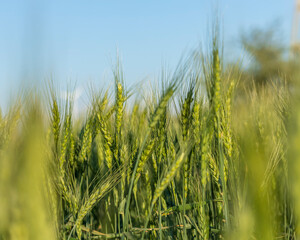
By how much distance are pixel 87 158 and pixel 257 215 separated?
68cm

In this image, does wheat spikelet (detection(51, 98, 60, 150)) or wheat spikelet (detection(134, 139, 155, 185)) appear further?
wheat spikelet (detection(51, 98, 60, 150))

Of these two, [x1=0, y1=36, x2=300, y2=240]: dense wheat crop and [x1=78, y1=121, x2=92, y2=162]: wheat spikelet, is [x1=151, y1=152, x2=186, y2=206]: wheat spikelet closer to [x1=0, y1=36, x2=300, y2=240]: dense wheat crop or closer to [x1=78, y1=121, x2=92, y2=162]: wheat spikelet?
[x1=0, y1=36, x2=300, y2=240]: dense wheat crop

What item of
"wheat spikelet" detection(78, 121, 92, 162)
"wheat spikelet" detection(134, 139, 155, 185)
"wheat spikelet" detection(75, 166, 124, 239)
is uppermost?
"wheat spikelet" detection(78, 121, 92, 162)

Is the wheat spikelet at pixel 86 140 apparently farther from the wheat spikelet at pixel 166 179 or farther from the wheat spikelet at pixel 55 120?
the wheat spikelet at pixel 166 179

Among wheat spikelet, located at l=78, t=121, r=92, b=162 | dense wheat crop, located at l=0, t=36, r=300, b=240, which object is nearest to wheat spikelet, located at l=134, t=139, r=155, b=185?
dense wheat crop, located at l=0, t=36, r=300, b=240

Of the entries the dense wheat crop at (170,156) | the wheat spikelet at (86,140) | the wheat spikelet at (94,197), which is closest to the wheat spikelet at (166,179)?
the dense wheat crop at (170,156)

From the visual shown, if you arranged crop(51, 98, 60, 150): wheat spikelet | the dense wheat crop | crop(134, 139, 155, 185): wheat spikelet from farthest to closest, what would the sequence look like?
crop(51, 98, 60, 150): wheat spikelet → crop(134, 139, 155, 185): wheat spikelet → the dense wheat crop

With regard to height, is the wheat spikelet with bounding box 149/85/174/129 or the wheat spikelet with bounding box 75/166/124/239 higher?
the wheat spikelet with bounding box 149/85/174/129

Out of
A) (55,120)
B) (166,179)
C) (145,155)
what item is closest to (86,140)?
(55,120)

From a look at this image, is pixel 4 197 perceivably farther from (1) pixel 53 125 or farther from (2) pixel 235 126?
(2) pixel 235 126

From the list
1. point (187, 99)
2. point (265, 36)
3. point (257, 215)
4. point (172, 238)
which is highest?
point (265, 36)

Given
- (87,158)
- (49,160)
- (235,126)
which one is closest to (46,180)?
(49,160)

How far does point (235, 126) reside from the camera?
0.88 metres

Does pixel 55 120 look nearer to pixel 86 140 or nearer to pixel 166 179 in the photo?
pixel 86 140
